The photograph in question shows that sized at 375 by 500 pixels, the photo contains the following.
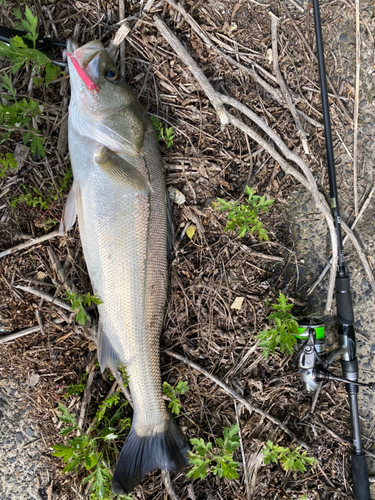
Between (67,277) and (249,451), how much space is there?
209cm

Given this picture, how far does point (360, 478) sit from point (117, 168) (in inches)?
124

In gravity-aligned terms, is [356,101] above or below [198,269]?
above

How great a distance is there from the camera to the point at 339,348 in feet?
9.97

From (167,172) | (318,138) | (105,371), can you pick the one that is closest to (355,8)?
(318,138)

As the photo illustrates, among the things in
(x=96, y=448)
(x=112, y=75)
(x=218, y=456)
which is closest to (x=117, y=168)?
(x=112, y=75)

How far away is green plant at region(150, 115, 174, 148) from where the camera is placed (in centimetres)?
306

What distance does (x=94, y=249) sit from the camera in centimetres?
281

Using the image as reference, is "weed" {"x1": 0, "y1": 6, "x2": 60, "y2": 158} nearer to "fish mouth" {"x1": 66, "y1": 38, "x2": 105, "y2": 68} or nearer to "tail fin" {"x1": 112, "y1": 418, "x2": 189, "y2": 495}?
"fish mouth" {"x1": 66, "y1": 38, "x2": 105, "y2": 68}

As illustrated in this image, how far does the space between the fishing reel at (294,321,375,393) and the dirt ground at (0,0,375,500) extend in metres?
0.14

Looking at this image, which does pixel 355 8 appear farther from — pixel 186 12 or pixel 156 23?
pixel 156 23

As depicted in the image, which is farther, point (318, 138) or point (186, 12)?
point (318, 138)

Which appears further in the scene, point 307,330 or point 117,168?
point 307,330

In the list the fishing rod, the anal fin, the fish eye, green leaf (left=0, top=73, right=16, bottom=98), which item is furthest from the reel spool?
green leaf (left=0, top=73, right=16, bottom=98)

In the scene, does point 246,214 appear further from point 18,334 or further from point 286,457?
point 18,334
